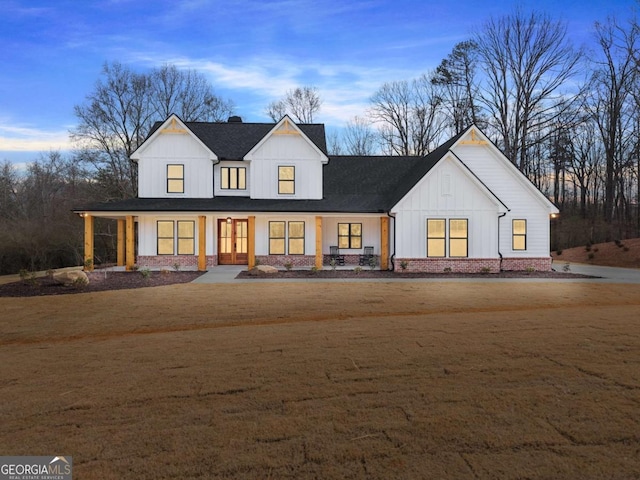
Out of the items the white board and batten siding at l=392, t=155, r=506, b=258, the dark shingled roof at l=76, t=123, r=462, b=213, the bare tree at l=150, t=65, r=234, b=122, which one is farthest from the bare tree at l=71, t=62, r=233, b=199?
the white board and batten siding at l=392, t=155, r=506, b=258

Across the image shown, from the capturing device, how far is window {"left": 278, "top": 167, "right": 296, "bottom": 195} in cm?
2172

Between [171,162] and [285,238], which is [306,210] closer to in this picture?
[285,238]

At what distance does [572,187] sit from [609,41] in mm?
20284

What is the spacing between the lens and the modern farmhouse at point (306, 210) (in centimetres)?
1917

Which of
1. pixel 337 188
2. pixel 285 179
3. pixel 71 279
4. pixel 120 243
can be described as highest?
pixel 285 179

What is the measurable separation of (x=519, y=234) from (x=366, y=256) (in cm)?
787

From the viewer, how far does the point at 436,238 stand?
760 inches

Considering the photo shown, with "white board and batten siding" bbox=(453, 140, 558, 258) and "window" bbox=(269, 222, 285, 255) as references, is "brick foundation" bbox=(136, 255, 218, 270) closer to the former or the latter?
"window" bbox=(269, 222, 285, 255)

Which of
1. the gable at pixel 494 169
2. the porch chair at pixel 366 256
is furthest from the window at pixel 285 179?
the gable at pixel 494 169

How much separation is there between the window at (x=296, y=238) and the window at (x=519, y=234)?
1083 centimetres

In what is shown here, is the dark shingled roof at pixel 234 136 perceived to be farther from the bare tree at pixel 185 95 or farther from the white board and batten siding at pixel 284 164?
the bare tree at pixel 185 95

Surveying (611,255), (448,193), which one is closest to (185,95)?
(448,193)

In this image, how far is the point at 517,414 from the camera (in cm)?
400

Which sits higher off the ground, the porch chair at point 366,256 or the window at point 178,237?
the window at point 178,237
